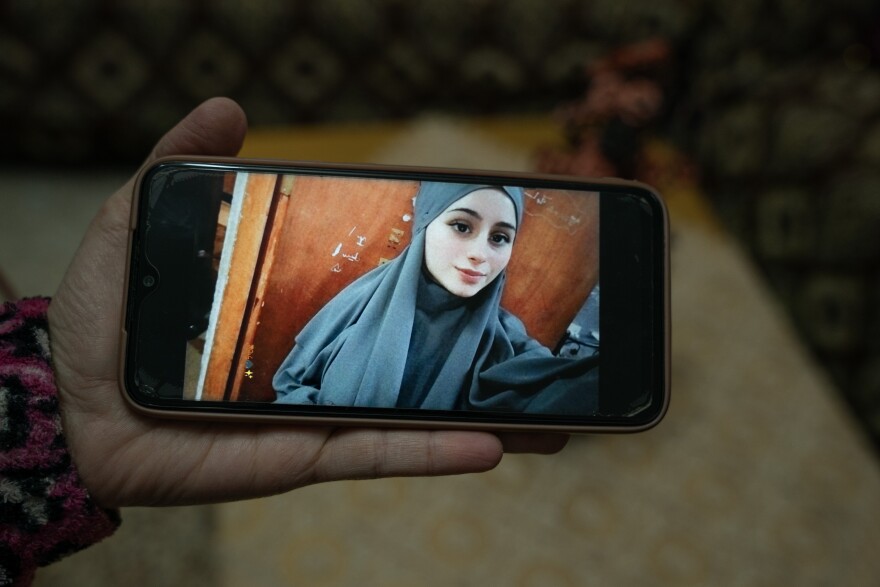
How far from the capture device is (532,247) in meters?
0.57

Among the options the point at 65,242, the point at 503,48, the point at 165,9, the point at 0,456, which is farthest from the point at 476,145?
the point at 0,456

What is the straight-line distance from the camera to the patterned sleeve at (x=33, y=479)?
0.51 m

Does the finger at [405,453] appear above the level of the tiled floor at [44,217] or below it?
below

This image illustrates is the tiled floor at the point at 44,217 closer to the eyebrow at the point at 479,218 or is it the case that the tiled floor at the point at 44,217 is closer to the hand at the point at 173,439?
the hand at the point at 173,439

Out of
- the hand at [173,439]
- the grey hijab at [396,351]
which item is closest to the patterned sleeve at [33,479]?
the hand at [173,439]

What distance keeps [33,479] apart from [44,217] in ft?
2.12

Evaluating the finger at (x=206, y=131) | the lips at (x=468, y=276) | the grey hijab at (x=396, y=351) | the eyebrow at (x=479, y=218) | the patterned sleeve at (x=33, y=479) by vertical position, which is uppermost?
the finger at (x=206, y=131)

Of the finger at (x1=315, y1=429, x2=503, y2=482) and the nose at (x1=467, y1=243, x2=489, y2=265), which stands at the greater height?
the nose at (x1=467, y1=243, x2=489, y2=265)

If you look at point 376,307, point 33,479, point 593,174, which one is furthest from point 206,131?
point 593,174

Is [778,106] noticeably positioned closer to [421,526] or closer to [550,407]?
[550,407]

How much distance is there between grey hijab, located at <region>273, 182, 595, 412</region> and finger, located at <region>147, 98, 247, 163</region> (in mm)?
185

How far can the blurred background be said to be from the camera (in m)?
0.82

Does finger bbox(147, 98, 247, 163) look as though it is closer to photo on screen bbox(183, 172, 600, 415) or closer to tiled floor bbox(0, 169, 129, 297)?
photo on screen bbox(183, 172, 600, 415)

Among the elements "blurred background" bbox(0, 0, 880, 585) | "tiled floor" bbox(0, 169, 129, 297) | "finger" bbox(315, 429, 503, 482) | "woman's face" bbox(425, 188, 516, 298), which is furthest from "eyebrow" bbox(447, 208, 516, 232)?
"tiled floor" bbox(0, 169, 129, 297)
